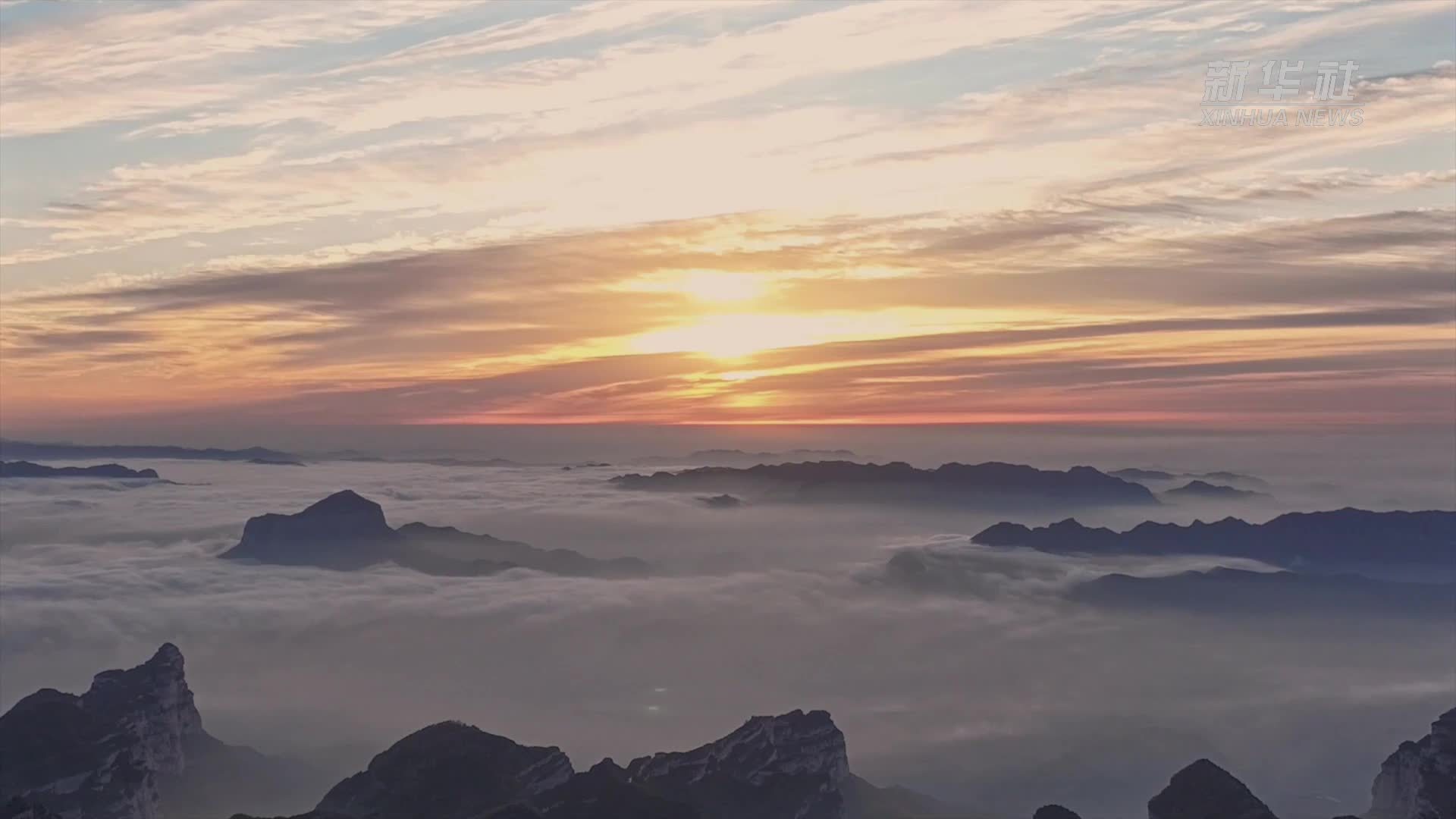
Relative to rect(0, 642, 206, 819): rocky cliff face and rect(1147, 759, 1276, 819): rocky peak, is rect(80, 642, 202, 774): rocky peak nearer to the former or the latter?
rect(0, 642, 206, 819): rocky cliff face

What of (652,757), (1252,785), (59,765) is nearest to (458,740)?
(652,757)

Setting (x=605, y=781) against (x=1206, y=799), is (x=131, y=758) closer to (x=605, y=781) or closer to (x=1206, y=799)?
(x=605, y=781)

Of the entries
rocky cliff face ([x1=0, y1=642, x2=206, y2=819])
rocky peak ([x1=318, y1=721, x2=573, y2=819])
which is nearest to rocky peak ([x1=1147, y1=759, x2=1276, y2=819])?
rocky peak ([x1=318, y1=721, x2=573, y2=819])

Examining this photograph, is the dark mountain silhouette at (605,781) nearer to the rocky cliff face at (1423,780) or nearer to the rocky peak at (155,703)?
the rocky peak at (155,703)

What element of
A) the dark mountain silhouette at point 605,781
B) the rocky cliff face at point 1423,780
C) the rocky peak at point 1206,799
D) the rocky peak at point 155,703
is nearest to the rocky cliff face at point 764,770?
the dark mountain silhouette at point 605,781

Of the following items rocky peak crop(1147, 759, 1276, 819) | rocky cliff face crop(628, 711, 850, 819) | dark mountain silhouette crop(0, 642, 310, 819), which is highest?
rocky peak crop(1147, 759, 1276, 819)

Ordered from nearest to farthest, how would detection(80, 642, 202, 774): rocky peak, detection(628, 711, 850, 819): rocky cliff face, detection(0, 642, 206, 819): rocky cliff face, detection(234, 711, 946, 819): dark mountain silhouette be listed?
detection(234, 711, 946, 819): dark mountain silhouette
detection(0, 642, 206, 819): rocky cliff face
detection(628, 711, 850, 819): rocky cliff face
detection(80, 642, 202, 774): rocky peak
